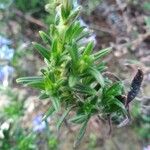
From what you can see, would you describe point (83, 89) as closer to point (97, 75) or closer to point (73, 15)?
point (97, 75)

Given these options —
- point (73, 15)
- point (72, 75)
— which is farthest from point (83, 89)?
point (73, 15)

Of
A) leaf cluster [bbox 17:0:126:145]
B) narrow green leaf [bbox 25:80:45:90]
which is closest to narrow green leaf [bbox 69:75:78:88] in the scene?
leaf cluster [bbox 17:0:126:145]

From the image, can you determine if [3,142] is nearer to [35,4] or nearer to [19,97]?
[19,97]

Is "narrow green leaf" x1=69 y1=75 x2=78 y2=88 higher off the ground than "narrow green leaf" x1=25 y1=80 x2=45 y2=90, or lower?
higher

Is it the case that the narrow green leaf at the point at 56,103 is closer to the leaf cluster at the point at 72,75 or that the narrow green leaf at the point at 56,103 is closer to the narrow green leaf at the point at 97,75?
the leaf cluster at the point at 72,75

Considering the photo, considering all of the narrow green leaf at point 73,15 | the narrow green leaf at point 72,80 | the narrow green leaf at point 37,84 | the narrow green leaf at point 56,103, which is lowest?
the narrow green leaf at point 56,103

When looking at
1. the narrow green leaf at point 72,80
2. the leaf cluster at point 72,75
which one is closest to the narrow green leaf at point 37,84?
the leaf cluster at point 72,75

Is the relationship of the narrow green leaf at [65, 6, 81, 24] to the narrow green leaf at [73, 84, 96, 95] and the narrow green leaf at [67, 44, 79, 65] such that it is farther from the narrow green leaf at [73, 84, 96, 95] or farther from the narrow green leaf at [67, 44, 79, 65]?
the narrow green leaf at [73, 84, 96, 95]

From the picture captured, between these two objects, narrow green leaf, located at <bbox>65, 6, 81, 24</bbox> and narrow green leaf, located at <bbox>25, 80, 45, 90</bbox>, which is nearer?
narrow green leaf, located at <bbox>65, 6, 81, 24</bbox>

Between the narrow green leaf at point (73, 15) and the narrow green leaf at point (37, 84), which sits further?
the narrow green leaf at point (37, 84)

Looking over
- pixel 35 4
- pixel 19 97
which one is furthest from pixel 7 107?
pixel 35 4

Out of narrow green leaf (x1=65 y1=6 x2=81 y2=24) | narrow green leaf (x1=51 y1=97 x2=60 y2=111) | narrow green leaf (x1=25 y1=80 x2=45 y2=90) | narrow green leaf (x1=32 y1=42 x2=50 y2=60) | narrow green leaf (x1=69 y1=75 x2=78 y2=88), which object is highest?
narrow green leaf (x1=65 y1=6 x2=81 y2=24)
